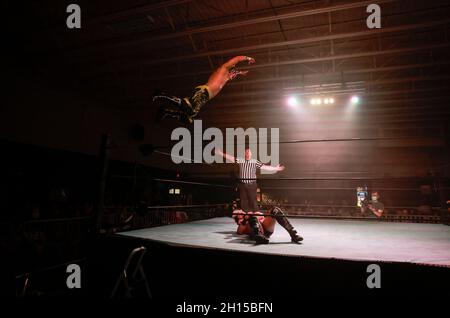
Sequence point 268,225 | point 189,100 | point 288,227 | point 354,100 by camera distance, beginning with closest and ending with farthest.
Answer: point 189,100
point 288,227
point 268,225
point 354,100

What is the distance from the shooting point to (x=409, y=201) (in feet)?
28.9

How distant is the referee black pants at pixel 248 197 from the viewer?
3.58 meters

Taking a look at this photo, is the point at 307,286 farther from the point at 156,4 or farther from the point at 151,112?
the point at 151,112

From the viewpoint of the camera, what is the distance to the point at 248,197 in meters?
3.60

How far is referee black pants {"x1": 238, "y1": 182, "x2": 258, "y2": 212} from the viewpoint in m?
3.58

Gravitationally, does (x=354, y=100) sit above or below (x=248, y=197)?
Result: above

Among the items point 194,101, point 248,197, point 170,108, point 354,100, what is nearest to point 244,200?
point 248,197

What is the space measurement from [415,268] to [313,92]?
530 centimetres

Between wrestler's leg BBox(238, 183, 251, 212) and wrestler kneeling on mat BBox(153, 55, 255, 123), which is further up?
wrestler kneeling on mat BBox(153, 55, 255, 123)

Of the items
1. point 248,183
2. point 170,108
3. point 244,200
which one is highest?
point 170,108

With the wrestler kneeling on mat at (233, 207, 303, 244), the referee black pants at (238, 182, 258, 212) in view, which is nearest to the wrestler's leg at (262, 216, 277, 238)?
the wrestler kneeling on mat at (233, 207, 303, 244)

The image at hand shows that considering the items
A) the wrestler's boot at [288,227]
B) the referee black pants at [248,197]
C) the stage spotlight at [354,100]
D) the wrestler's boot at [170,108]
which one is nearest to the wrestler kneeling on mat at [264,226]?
the wrestler's boot at [288,227]

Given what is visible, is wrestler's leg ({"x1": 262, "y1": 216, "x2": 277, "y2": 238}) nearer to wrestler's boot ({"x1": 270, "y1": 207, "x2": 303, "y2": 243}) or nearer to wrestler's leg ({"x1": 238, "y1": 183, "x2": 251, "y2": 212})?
wrestler's boot ({"x1": 270, "y1": 207, "x2": 303, "y2": 243})

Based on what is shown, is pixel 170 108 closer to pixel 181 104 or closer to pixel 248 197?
pixel 181 104
